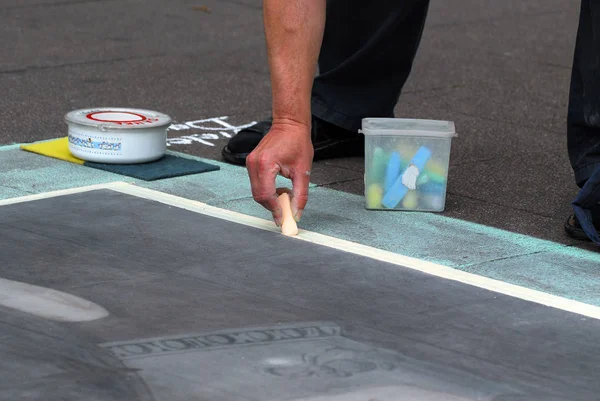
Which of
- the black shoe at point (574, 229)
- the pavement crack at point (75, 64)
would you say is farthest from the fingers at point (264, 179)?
the pavement crack at point (75, 64)

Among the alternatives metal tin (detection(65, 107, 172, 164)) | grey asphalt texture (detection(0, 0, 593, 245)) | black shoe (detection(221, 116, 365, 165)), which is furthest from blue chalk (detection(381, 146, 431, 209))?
metal tin (detection(65, 107, 172, 164))

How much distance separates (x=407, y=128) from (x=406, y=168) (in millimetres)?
124

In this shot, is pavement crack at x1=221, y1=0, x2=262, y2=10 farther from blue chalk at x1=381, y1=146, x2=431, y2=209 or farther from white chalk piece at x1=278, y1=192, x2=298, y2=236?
white chalk piece at x1=278, y1=192, x2=298, y2=236

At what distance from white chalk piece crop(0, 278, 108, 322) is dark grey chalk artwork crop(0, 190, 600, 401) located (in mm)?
23

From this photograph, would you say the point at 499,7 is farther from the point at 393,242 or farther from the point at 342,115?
the point at 393,242

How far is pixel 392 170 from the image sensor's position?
2.84 m

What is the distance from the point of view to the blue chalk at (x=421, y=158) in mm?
2832

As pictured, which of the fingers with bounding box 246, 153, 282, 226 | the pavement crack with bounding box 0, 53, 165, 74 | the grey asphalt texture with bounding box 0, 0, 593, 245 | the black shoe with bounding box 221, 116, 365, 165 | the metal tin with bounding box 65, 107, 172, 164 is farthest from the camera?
the pavement crack with bounding box 0, 53, 165, 74

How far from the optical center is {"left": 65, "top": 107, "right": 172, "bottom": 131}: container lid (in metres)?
3.06

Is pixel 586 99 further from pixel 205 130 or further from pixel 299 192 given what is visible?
pixel 205 130

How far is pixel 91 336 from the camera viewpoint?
1.92m

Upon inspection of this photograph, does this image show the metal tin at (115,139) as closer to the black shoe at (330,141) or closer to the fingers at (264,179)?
the black shoe at (330,141)

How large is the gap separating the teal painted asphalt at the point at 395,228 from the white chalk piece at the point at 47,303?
709mm

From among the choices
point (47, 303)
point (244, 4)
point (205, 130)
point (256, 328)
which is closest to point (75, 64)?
point (205, 130)
